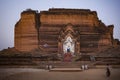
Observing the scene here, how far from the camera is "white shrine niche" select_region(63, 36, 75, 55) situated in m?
20.0

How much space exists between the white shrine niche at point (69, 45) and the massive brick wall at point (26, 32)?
7.71ft

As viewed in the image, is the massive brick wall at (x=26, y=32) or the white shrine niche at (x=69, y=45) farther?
the massive brick wall at (x=26, y=32)

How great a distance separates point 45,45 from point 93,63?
214 inches

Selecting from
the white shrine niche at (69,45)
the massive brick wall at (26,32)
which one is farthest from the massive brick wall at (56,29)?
the white shrine niche at (69,45)

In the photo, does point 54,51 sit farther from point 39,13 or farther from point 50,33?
point 39,13

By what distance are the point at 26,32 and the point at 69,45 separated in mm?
3749

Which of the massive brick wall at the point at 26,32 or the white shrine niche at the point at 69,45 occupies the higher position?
the massive brick wall at the point at 26,32

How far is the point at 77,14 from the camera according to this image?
830 inches

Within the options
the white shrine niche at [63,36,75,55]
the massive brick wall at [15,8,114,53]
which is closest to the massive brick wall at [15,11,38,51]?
the massive brick wall at [15,8,114,53]

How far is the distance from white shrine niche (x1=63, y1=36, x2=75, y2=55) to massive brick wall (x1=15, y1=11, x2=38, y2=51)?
2.35 meters

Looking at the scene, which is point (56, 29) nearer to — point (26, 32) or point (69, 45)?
point (69, 45)

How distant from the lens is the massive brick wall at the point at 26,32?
20.5 meters

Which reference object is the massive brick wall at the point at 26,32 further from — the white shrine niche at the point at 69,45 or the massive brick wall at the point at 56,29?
the white shrine niche at the point at 69,45

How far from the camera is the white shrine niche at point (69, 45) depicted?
20047 millimetres
